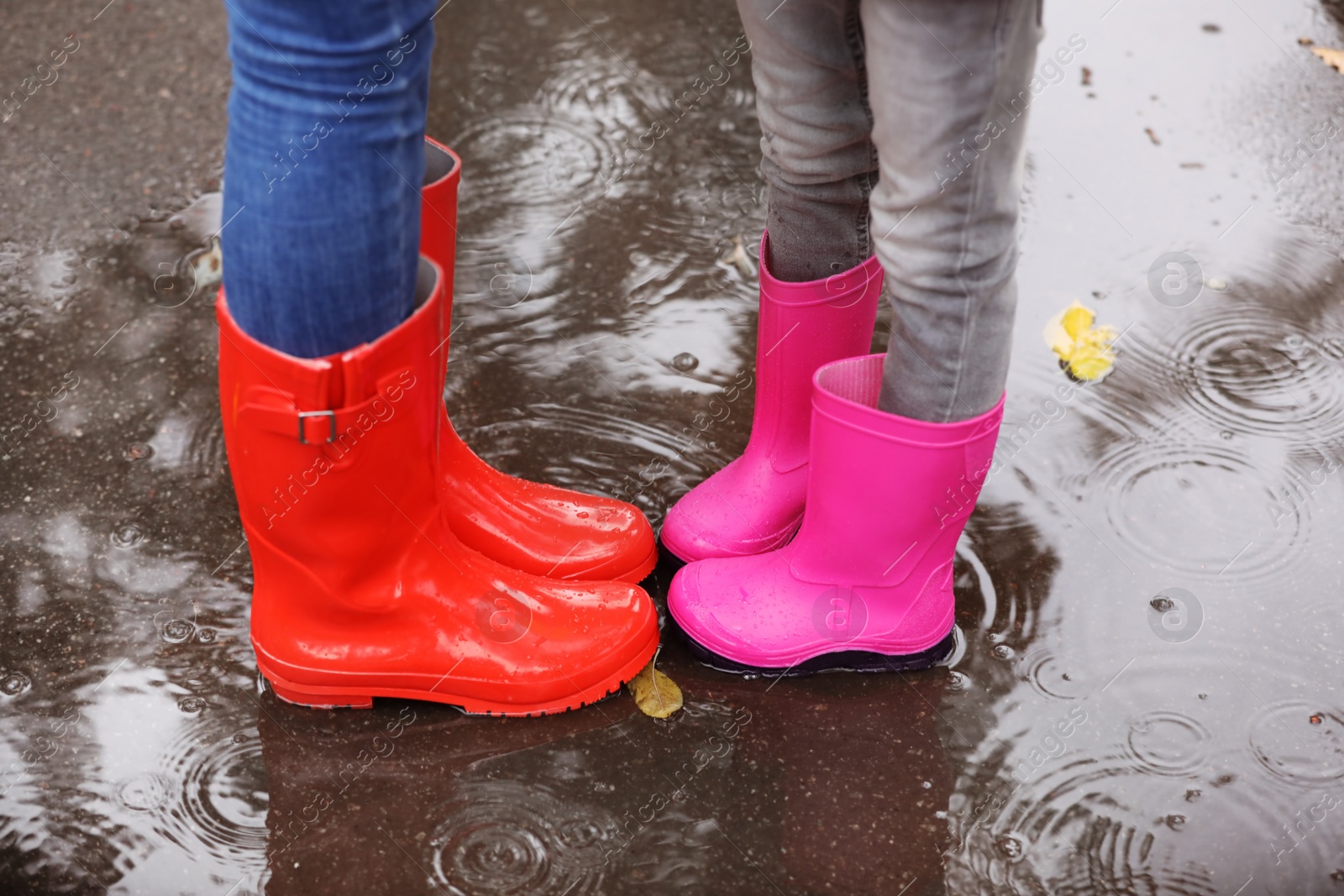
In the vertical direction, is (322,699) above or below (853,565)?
below

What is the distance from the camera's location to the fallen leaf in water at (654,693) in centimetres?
146

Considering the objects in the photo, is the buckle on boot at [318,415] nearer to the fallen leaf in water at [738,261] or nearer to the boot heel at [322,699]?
the boot heel at [322,699]

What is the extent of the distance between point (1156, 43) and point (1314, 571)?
1676mm

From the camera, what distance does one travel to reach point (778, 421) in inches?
62.7

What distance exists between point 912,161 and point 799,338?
0.40 metres

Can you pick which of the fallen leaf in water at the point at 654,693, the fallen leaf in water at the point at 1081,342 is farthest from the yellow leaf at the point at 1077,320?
the fallen leaf in water at the point at 654,693

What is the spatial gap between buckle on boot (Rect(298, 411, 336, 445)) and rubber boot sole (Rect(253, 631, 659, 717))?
36 cm

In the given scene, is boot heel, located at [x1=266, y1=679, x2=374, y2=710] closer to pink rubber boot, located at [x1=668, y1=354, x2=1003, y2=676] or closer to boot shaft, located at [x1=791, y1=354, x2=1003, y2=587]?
pink rubber boot, located at [x1=668, y1=354, x2=1003, y2=676]

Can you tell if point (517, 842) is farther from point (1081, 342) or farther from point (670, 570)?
point (1081, 342)

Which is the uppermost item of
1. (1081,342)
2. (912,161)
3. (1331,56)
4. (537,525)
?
(912,161)

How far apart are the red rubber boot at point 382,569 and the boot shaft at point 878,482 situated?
26 cm

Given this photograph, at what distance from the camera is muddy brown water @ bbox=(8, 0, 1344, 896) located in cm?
130

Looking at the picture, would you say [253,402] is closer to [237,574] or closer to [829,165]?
[237,574]

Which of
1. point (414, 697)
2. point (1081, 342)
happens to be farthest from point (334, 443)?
point (1081, 342)
